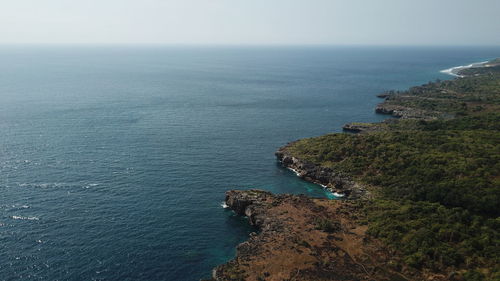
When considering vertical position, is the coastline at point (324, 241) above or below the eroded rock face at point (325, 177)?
below

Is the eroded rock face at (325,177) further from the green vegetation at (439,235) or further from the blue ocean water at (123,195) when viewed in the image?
the green vegetation at (439,235)

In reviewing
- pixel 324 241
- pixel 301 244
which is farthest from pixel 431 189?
pixel 301 244

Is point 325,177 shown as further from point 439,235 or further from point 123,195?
point 123,195

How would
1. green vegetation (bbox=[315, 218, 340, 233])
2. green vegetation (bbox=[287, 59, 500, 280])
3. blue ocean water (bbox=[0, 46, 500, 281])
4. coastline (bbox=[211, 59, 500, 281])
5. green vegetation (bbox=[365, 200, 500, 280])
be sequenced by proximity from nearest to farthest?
1. coastline (bbox=[211, 59, 500, 281])
2. green vegetation (bbox=[365, 200, 500, 280])
3. green vegetation (bbox=[287, 59, 500, 280])
4. blue ocean water (bbox=[0, 46, 500, 281])
5. green vegetation (bbox=[315, 218, 340, 233])

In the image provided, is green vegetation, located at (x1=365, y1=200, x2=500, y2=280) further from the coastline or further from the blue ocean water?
the blue ocean water

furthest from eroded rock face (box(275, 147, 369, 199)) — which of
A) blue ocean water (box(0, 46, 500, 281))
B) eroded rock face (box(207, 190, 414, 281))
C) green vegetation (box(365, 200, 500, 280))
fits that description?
green vegetation (box(365, 200, 500, 280))

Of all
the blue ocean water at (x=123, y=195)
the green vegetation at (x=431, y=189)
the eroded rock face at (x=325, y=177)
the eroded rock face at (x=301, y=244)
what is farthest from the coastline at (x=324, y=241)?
the blue ocean water at (x=123, y=195)
